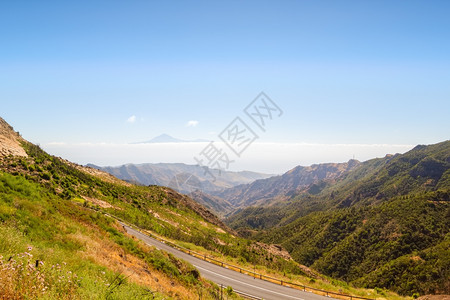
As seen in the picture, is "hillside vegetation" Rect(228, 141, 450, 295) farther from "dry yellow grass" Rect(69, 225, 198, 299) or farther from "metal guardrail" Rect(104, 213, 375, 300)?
"dry yellow grass" Rect(69, 225, 198, 299)

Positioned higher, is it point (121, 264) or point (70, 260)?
point (70, 260)

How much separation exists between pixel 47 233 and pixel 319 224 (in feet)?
474

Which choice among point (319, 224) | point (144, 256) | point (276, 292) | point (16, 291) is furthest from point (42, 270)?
point (319, 224)

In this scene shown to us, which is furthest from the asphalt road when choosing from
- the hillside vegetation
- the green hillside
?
the hillside vegetation

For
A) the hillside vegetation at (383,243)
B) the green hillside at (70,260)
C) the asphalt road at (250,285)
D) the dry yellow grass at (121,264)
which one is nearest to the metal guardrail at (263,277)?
the asphalt road at (250,285)

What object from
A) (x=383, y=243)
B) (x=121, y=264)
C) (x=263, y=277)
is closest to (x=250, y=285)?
(x=263, y=277)

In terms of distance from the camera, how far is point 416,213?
97188 millimetres

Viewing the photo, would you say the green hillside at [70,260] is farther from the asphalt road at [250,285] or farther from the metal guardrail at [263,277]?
the metal guardrail at [263,277]

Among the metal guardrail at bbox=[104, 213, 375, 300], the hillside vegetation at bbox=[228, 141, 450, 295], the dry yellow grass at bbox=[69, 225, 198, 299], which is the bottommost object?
the hillside vegetation at bbox=[228, 141, 450, 295]

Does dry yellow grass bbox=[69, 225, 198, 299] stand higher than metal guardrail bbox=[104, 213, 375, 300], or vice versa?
dry yellow grass bbox=[69, 225, 198, 299]

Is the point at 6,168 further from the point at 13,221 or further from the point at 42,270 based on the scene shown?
the point at 42,270

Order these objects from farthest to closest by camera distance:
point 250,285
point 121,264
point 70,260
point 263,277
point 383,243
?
point 383,243, point 263,277, point 250,285, point 121,264, point 70,260

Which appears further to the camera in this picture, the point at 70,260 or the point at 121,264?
Answer: the point at 121,264

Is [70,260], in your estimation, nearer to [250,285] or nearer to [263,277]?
[250,285]
